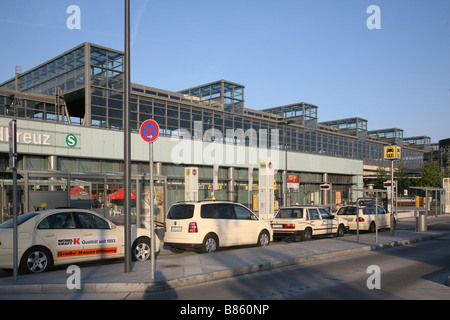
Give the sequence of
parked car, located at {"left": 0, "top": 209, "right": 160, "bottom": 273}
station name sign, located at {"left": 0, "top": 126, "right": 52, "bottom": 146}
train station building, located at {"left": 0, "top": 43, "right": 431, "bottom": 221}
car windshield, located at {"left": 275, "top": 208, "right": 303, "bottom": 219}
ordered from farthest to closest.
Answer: station name sign, located at {"left": 0, "top": 126, "right": 52, "bottom": 146}
car windshield, located at {"left": 275, "top": 208, "right": 303, "bottom": 219}
train station building, located at {"left": 0, "top": 43, "right": 431, "bottom": 221}
parked car, located at {"left": 0, "top": 209, "right": 160, "bottom": 273}

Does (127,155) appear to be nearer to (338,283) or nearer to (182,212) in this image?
(182,212)

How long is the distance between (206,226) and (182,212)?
949mm

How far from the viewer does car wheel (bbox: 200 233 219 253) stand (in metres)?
14.2

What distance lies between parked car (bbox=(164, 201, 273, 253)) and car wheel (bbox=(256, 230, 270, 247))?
45 cm

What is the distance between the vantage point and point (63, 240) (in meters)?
11.0

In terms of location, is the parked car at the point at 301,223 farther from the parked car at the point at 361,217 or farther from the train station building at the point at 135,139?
the parked car at the point at 361,217

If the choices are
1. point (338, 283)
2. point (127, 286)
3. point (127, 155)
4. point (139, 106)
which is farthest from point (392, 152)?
point (139, 106)

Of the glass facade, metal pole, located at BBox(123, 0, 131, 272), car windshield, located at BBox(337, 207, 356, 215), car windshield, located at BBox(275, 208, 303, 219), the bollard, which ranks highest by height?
the glass facade

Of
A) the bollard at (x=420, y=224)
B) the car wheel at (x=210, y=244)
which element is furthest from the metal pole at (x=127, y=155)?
the bollard at (x=420, y=224)

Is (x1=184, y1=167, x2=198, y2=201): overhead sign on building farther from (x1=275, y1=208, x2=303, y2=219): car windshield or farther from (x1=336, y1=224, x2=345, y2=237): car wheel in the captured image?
(x1=336, y1=224, x2=345, y2=237): car wheel

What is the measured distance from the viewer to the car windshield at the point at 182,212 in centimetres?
1432

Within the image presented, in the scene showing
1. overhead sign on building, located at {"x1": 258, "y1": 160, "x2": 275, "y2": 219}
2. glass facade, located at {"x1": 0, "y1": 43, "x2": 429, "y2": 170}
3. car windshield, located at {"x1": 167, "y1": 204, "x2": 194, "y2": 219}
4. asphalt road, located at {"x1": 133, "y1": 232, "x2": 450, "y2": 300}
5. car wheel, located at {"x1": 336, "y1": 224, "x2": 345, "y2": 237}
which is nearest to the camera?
asphalt road, located at {"x1": 133, "y1": 232, "x2": 450, "y2": 300}

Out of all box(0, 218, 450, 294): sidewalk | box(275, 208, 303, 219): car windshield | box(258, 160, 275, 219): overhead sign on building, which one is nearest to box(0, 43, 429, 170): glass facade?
box(258, 160, 275, 219): overhead sign on building

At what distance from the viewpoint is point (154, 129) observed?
962 cm
